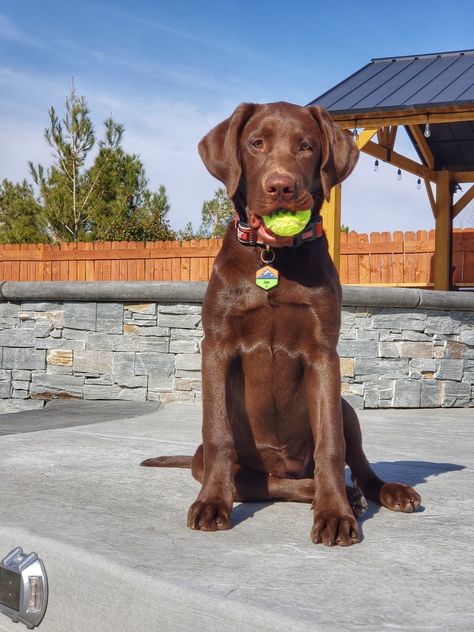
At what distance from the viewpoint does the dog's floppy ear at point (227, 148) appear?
2.81 meters

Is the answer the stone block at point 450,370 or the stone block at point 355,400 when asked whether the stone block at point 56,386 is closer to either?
the stone block at point 355,400

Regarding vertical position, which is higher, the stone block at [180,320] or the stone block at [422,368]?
the stone block at [180,320]

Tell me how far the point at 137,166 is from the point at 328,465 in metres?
22.3

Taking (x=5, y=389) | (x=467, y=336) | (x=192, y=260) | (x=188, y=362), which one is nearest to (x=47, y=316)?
(x=5, y=389)

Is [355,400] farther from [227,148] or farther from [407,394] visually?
[227,148]

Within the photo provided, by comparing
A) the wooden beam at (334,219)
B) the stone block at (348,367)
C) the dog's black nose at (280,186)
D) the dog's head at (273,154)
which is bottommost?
the stone block at (348,367)

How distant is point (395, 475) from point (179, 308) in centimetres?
368

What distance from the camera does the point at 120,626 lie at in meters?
2.22

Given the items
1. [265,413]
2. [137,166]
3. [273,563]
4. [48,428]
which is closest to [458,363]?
[48,428]

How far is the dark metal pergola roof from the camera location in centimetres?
980

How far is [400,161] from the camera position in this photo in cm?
1298

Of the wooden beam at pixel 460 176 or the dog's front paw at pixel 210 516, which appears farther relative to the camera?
the wooden beam at pixel 460 176

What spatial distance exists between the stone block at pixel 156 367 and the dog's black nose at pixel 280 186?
4.83 metres

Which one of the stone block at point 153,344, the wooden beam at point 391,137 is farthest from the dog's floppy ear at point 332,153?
the wooden beam at point 391,137
